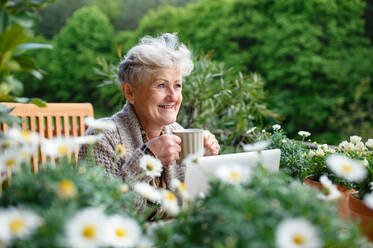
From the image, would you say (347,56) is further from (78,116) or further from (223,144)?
(78,116)

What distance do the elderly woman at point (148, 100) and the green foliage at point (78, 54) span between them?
13336 mm

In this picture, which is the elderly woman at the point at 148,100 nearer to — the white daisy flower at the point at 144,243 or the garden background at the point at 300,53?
the white daisy flower at the point at 144,243

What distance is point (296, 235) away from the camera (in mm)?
527

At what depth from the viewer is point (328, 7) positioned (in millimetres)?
Answer: 10961

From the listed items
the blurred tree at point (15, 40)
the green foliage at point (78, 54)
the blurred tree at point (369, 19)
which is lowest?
the green foliage at point (78, 54)

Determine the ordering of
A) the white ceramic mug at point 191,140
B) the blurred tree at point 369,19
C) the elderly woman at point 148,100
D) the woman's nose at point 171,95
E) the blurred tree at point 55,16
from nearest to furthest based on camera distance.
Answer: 1. the white ceramic mug at point 191,140
2. the elderly woman at point 148,100
3. the woman's nose at point 171,95
4. the blurred tree at point 369,19
5. the blurred tree at point 55,16

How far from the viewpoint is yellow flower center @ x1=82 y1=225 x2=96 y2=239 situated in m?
0.52

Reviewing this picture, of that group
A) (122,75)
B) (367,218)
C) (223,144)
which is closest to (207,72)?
(223,144)

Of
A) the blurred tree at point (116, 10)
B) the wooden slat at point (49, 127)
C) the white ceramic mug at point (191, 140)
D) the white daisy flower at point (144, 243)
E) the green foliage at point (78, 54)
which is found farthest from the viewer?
the blurred tree at point (116, 10)

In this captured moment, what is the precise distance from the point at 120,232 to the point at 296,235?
0.99ft

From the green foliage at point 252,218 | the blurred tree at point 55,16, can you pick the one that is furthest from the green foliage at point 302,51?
the green foliage at point 252,218

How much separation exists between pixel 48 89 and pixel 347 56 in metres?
12.9

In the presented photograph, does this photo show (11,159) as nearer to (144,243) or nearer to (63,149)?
(63,149)

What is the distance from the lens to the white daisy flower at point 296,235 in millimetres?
511
